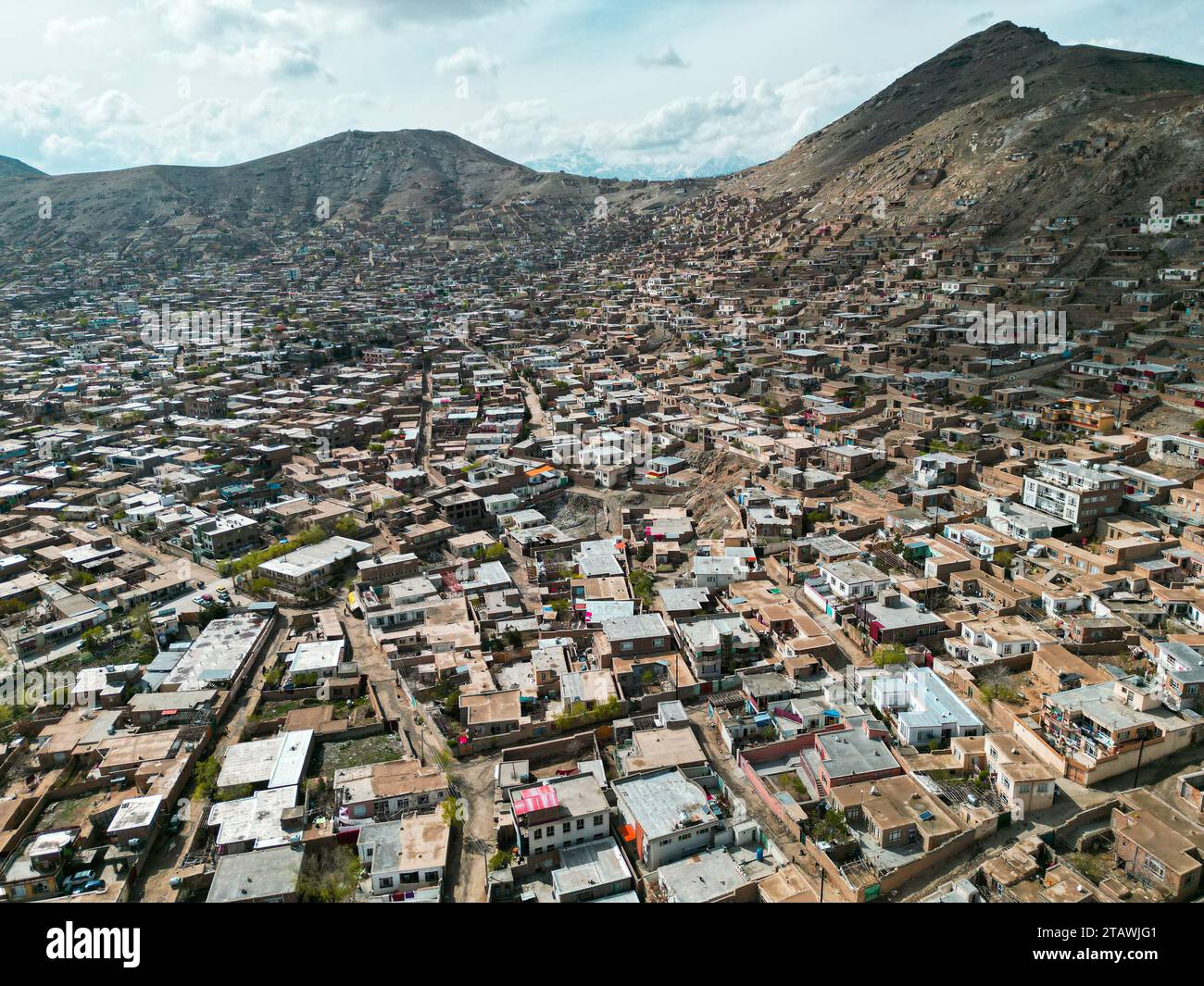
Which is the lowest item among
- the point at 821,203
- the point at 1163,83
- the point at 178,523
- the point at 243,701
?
the point at 243,701

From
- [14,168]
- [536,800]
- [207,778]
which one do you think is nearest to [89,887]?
[207,778]

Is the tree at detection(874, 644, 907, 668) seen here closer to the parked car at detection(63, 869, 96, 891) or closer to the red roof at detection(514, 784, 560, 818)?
the red roof at detection(514, 784, 560, 818)

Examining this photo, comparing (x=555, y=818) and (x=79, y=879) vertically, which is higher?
(x=555, y=818)

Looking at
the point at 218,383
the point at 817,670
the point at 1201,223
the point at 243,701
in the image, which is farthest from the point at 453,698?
the point at 1201,223

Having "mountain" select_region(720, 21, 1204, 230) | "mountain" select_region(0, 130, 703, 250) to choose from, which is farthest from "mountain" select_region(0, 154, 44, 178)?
"mountain" select_region(720, 21, 1204, 230)

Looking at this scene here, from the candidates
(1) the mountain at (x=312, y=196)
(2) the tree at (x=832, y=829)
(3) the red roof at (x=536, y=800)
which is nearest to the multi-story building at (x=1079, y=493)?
(2) the tree at (x=832, y=829)

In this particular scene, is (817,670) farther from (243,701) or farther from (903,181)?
(903,181)

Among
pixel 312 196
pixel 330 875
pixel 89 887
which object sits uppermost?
pixel 312 196

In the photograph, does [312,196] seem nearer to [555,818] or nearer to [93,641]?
[93,641]
